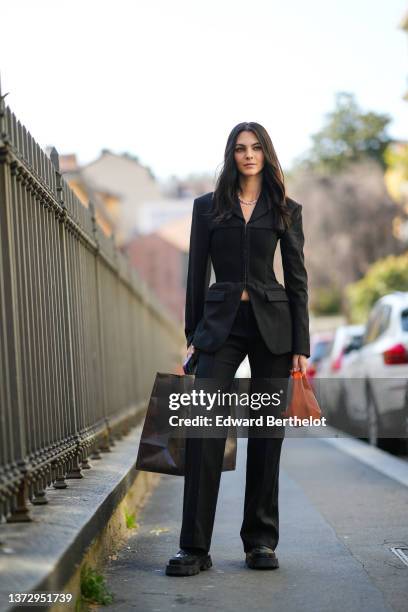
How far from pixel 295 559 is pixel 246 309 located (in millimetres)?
1363

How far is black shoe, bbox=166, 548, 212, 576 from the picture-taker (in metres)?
5.76

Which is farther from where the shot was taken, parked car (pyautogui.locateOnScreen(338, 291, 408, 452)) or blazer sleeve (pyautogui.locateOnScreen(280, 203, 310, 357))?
parked car (pyautogui.locateOnScreen(338, 291, 408, 452))

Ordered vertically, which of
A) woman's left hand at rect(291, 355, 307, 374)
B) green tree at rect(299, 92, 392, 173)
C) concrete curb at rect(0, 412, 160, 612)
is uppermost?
green tree at rect(299, 92, 392, 173)

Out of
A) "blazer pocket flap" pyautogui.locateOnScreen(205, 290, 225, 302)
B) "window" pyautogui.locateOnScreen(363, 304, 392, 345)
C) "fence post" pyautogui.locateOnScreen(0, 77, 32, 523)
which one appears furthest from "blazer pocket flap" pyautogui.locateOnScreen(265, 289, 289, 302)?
"window" pyautogui.locateOnScreen(363, 304, 392, 345)

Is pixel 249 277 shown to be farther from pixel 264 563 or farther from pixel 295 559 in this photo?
pixel 295 559

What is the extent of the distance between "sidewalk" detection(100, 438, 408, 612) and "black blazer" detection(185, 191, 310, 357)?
3.51 feet

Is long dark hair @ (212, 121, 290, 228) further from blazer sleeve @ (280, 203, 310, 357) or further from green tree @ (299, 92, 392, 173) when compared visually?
green tree @ (299, 92, 392, 173)

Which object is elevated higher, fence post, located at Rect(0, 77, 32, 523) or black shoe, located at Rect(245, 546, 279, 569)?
fence post, located at Rect(0, 77, 32, 523)

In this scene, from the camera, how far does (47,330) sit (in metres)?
5.78

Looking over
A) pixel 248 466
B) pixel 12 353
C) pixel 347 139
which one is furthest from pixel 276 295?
pixel 347 139

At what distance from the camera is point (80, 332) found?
24.0 feet

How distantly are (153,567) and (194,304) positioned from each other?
1.29 meters

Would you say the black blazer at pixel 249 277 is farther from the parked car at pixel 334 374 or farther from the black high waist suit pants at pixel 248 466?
the parked car at pixel 334 374

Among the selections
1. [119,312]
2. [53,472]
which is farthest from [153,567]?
[119,312]
